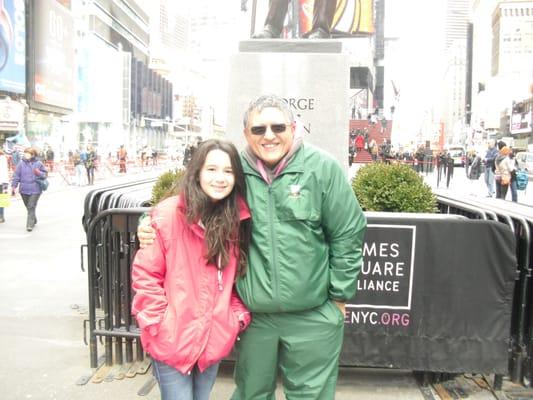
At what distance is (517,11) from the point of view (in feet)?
504

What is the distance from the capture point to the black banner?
151 inches

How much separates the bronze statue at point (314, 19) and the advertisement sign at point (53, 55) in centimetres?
5418

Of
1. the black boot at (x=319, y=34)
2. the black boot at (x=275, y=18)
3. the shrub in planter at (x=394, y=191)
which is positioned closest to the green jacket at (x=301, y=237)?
the shrub in planter at (x=394, y=191)

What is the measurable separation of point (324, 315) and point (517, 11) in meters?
173

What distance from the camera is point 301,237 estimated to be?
2582 mm

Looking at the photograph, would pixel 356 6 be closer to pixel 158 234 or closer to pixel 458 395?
pixel 458 395

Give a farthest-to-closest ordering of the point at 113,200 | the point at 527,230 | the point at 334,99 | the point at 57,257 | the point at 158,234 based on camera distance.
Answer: the point at 57,257 < the point at 334,99 < the point at 113,200 < the point at 527,230 < the point at 158,234

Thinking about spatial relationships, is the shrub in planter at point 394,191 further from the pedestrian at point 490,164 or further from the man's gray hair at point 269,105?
the pedestrian at point 490,164

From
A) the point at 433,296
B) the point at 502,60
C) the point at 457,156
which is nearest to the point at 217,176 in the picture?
the point at 433,296

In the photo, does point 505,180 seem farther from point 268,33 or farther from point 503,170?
point 268,33

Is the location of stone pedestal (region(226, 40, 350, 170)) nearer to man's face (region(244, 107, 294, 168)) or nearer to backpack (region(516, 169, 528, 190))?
man's face (region(244, 107, 294, 168))

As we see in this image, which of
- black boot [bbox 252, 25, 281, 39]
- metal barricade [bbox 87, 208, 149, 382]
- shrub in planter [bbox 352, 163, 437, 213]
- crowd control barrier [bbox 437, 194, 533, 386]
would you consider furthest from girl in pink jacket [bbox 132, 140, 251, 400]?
black boot [bbox 252, 25, 281, 39]

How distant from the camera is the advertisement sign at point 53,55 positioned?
57500 millimetres

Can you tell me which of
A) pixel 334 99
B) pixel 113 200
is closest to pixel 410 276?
pixel 113 200
